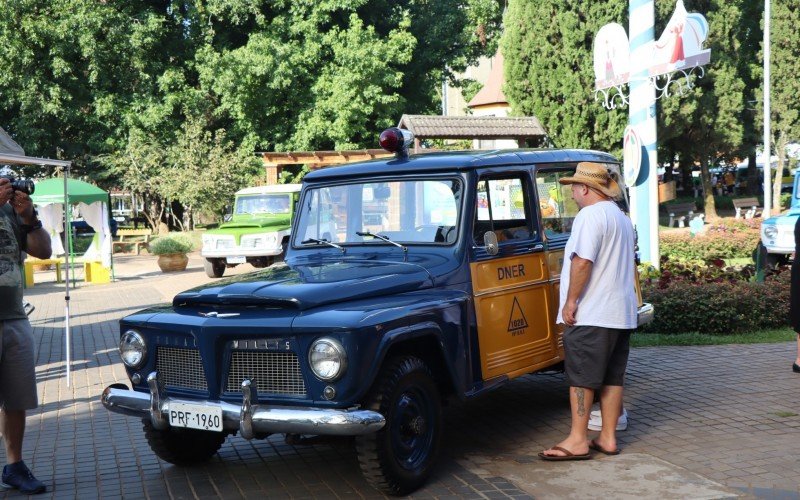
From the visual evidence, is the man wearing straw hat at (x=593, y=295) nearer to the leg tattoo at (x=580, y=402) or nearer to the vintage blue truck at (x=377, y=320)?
the leg tattoo at (x=580, y=402)

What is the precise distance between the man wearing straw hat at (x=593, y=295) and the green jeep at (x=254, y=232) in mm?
13532

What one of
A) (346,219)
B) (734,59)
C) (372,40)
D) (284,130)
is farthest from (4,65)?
(346,219)

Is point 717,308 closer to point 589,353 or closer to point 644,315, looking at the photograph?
point 644,315

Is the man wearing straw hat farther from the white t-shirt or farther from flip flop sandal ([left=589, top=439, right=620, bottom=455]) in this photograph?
flip flop sandal ([left=589, top=439, right=620, bottom=455])

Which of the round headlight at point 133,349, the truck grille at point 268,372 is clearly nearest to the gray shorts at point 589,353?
the truck grille at point 268,372

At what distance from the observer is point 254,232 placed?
19.3m

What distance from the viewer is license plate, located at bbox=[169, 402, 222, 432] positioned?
15.7 feet

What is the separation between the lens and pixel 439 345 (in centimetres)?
522

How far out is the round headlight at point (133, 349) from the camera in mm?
5322

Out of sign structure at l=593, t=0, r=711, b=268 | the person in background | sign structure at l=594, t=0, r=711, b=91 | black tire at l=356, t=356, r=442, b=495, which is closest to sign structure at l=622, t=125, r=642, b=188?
sign structure at l=593, t=0, r=711, b=268

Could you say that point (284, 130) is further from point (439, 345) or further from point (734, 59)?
point (439, 345)

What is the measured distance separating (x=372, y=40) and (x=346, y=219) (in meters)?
26.9

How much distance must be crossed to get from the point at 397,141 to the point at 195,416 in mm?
2441

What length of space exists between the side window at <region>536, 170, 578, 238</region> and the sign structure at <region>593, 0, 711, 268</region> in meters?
7.94
